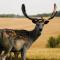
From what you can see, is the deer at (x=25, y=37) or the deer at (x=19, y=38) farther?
the deer at (x=25, y=37)

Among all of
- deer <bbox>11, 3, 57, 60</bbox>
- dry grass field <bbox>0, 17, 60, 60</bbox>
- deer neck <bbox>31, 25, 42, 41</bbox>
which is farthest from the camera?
dry grass field <bbox>0, 17, 60, 60</bbox>

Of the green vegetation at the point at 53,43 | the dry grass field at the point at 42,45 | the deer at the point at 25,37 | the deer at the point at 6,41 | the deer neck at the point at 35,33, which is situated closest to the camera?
the deer at the point at 6,41

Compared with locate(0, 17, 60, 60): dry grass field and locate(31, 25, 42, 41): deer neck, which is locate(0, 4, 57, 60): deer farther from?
locate(0, 17, 60, 60): dry grass field

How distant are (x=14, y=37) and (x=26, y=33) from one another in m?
0.59

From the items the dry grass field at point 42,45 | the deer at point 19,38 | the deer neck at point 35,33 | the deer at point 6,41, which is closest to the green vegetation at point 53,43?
the dry grass field at point 42,45

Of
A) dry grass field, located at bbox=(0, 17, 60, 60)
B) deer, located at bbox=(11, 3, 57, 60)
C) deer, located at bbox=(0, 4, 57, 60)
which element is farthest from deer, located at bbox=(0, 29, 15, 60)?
dry grass field, located at bbox=(0, 17, 60, 60)

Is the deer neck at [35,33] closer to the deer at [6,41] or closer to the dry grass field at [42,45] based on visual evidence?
the dry grass field at [42,45]

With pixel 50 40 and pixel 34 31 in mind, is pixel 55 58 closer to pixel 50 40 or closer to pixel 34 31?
pixel 34 31

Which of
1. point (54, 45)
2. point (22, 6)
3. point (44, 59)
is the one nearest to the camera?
point (22, 6)

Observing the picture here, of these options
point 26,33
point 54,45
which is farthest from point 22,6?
point 54,45

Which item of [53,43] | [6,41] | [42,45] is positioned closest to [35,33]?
[6,41]

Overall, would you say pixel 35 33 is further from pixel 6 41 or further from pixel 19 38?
pixel 6 41

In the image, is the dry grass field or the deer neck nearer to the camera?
the deer neck

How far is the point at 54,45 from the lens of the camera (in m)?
36.4
